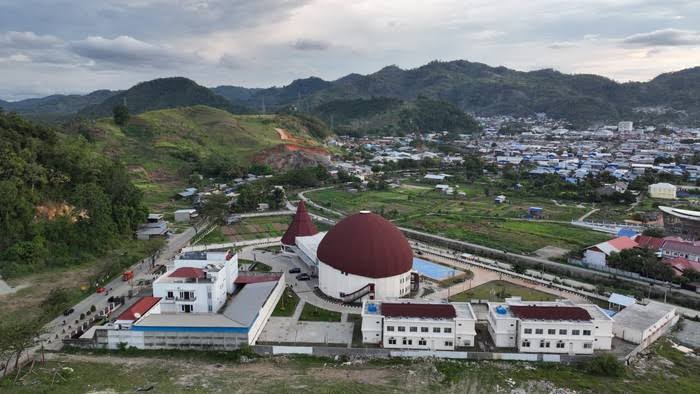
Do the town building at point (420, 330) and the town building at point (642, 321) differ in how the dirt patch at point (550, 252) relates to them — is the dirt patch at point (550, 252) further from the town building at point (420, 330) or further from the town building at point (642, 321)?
the town building at point (420, 330)

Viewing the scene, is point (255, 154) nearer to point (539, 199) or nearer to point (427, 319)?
point (539, 199)

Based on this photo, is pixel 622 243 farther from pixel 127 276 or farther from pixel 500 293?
pixel 127 276

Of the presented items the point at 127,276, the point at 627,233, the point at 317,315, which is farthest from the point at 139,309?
the point at 627,233

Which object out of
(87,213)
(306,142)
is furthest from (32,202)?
(306,142)

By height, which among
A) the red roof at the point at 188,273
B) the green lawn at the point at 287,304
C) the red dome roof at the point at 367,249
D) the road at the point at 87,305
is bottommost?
the green lawn at the point at 287,304

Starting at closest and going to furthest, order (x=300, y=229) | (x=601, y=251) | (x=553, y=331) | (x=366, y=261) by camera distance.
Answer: (x=553, y=331), (x=366, y=261), (x=601, y=251), (x=300, y=229)

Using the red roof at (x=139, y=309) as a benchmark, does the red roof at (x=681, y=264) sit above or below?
below

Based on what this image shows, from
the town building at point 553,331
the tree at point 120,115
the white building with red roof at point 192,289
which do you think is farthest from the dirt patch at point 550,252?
the tree at point 120,115
